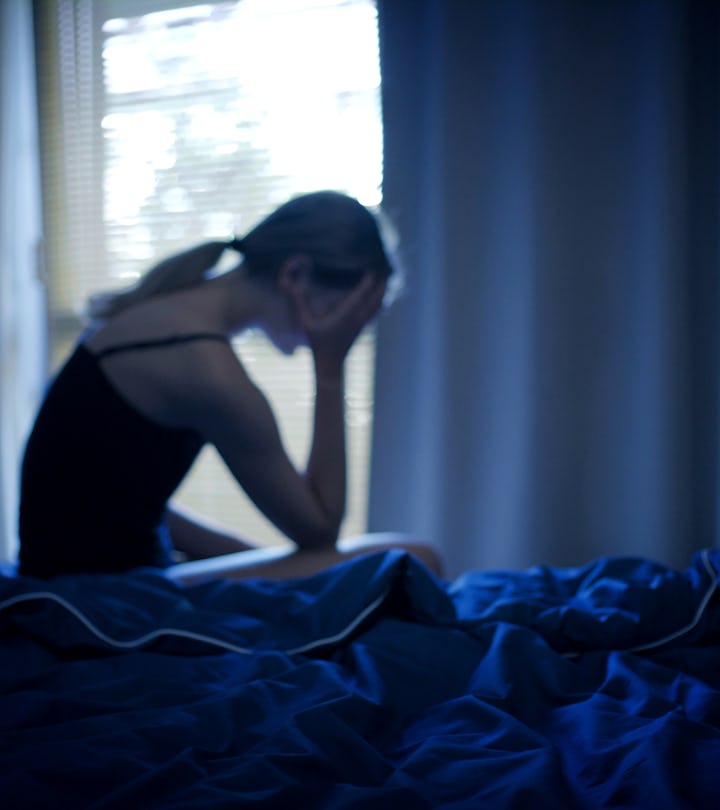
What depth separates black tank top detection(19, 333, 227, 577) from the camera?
121 centimetres

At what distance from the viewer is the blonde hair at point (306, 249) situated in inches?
51.1

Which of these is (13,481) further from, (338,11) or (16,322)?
(338,11)

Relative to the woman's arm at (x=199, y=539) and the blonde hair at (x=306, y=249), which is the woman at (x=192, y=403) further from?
the woman's arm at (x=199, y=539)

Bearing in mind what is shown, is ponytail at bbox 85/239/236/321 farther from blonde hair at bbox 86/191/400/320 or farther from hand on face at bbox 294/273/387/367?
hand on face at bbox 294/273/387/367

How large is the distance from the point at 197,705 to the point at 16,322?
2099mm

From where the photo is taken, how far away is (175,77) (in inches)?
89.4

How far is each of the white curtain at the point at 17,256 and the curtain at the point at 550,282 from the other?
1220mm

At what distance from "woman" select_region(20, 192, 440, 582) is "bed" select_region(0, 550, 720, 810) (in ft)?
1.04

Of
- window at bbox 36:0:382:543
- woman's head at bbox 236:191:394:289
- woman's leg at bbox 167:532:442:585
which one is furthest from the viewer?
window at bbox 36:0:382:543

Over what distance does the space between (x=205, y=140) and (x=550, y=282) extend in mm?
1155

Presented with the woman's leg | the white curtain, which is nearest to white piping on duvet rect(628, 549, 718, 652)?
the woman's leg

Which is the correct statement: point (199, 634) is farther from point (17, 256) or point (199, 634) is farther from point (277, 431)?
point (17, 256)

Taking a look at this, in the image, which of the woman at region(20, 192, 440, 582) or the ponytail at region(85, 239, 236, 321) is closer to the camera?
the woman at region(20, 192, 440, 582)

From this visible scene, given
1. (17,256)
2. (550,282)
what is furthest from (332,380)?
(17,256)
